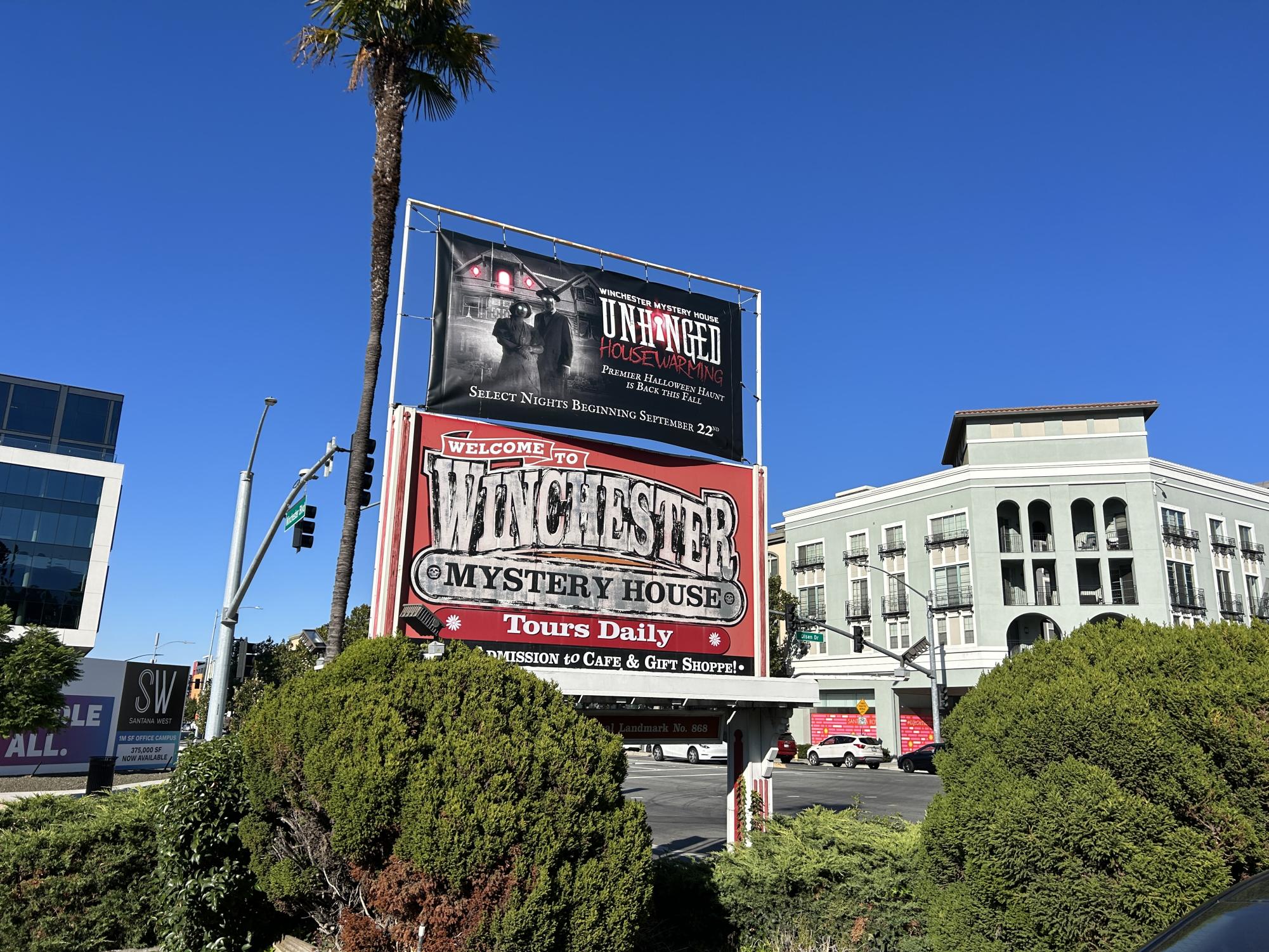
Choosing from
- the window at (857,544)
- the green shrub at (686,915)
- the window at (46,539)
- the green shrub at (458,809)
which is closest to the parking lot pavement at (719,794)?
the green shrub at (686,915)

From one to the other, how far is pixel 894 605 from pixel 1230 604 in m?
18.8

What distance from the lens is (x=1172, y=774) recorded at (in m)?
5.81

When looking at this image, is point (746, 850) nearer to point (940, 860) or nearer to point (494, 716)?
point (940, 860)

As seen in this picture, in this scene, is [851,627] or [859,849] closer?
[859,849]

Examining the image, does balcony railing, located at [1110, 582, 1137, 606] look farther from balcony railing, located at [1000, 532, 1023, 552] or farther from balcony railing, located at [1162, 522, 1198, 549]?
balcony railing, located at [1000, 532, 1023, 552]

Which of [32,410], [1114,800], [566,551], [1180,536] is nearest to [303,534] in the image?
[566,551]

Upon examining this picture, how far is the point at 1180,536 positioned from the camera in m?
50.7

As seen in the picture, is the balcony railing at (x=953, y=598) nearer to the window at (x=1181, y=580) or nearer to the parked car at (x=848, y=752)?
the parked car at (x=848, y=752)

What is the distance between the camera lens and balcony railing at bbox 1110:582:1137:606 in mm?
50094

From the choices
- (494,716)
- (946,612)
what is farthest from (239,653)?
(946,612)

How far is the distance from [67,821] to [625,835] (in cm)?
651

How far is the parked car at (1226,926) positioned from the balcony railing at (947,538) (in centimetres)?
4957

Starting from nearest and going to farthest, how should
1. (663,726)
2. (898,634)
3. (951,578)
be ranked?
1. (663,726)
2. (951,578)
3. (898,634)

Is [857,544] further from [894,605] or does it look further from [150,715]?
[150,715]
